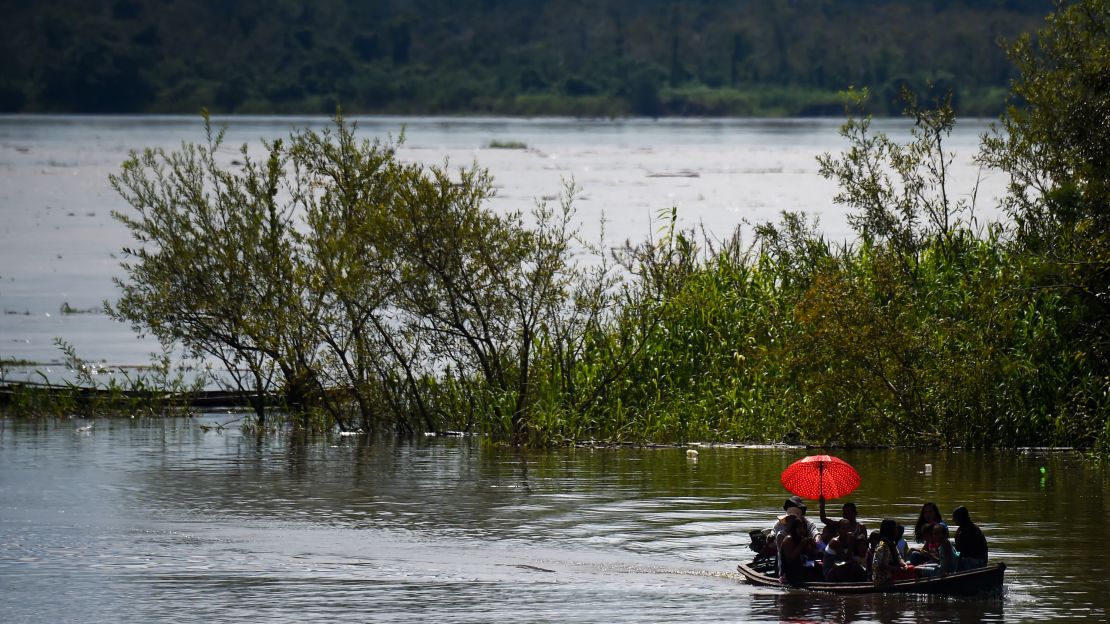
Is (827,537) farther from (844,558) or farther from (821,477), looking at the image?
(821,477)

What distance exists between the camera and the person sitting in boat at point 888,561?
20016mm

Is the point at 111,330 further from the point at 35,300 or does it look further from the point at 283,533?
the point at 283,533

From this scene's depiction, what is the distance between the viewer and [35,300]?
181ft

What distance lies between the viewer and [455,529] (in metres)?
24.5

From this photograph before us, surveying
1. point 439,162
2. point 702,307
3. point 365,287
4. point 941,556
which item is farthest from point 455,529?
point 439,162

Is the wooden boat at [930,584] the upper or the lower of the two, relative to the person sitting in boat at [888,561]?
lower

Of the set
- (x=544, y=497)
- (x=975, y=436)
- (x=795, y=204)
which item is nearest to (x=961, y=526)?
(x=544, y=497)

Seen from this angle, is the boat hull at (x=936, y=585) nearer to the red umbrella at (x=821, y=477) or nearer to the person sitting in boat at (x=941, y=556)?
the person sitting in boat at (x=941, y=556)

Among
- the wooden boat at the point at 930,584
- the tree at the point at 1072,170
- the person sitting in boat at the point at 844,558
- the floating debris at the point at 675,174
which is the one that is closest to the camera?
the wooden boat at the point at 930,584

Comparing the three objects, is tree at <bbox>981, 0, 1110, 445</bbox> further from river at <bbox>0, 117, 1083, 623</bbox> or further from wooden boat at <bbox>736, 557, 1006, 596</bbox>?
wooden boat at <bbox>736, 557, 1006, 596</bbox>

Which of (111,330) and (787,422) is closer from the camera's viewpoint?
(787,422)

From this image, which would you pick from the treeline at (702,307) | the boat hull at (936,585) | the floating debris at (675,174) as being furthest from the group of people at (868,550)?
the floating debris at (675,174)

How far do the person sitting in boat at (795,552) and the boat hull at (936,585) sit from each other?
149 mm

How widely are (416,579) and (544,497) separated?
575 cm
